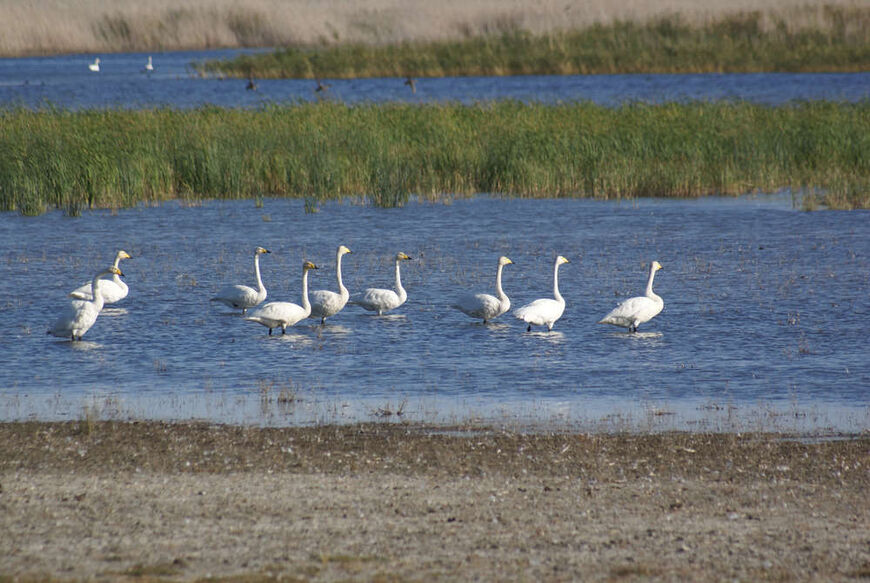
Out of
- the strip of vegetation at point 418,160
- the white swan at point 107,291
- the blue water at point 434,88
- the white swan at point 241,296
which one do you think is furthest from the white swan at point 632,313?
the blue water at point 434,88

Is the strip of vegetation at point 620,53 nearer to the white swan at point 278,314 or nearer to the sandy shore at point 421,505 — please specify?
the white swan at point 278,314

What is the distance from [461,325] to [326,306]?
173cm

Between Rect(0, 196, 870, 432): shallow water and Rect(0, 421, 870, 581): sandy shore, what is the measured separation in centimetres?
98

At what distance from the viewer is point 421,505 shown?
26.6 feet

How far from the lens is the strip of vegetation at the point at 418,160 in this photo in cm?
2675

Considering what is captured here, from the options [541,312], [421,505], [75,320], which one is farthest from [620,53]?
[421,505]

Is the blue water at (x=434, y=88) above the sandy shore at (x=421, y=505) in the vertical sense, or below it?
below

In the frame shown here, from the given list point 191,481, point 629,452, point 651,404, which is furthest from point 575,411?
point 191,481

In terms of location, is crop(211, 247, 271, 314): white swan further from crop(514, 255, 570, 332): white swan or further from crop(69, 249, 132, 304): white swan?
crop(514, 255, 570, 332): white swan

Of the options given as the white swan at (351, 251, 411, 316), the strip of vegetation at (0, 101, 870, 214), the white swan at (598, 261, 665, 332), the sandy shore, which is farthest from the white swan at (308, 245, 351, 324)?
the strip of vegetation at (0, 101, 870, 214)

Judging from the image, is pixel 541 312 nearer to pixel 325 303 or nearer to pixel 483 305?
pixel 483 305

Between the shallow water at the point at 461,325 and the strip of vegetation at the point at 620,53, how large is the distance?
4441 centimetres

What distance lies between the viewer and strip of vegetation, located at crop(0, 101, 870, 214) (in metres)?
26.8

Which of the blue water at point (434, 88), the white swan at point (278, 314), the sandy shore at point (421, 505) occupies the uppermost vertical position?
the sandy shore at point (421, 505)
